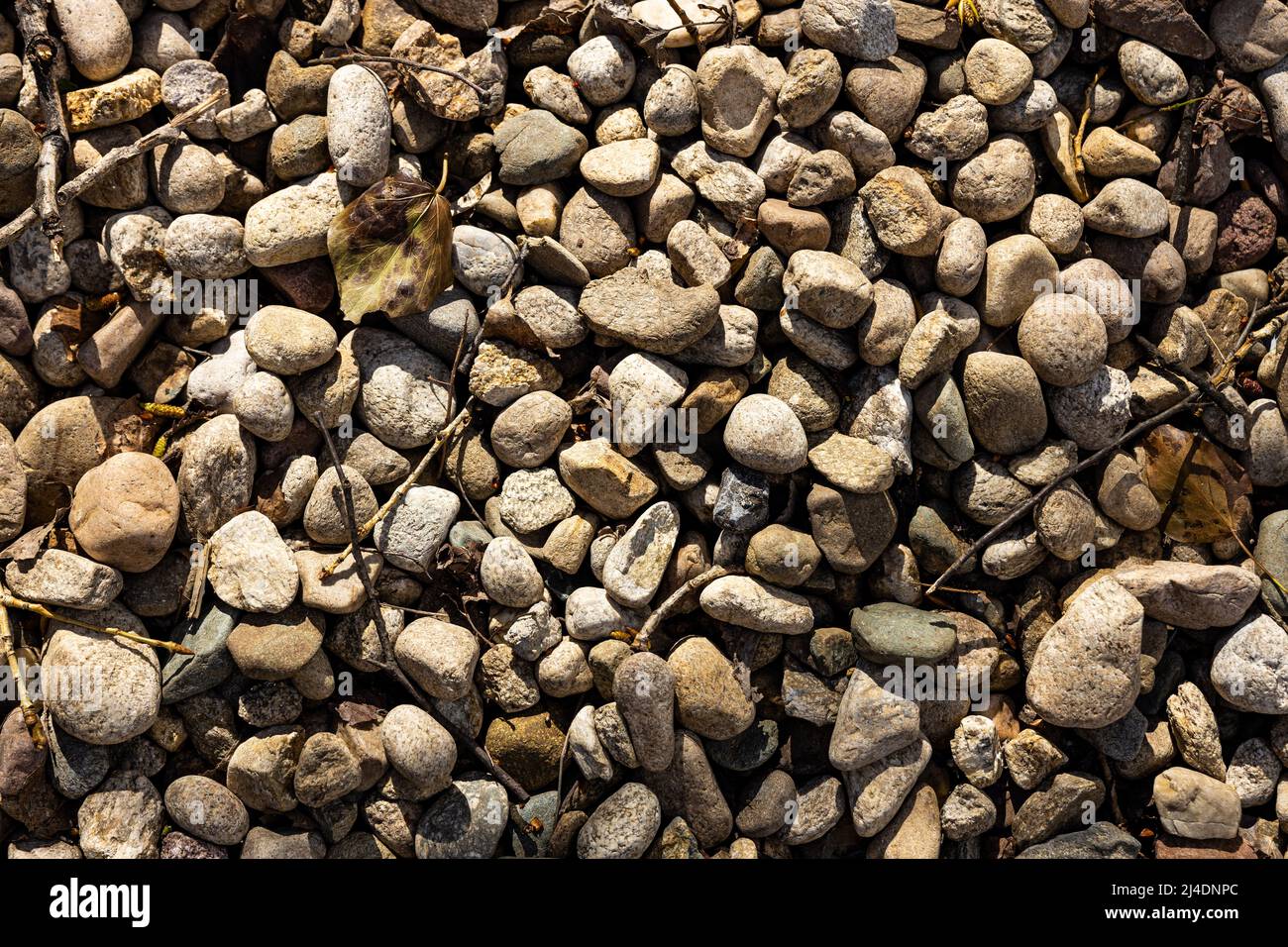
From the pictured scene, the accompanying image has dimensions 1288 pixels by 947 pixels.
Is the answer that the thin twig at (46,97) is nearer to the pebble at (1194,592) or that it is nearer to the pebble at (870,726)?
the pebble at (870,726)

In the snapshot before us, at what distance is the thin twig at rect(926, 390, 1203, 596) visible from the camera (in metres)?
5.04

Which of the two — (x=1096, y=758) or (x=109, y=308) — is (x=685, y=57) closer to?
(x=109, y=308)

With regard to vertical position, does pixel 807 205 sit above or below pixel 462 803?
above

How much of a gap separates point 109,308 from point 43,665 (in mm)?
1782

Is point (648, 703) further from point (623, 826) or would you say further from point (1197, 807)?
point (1197, 807)

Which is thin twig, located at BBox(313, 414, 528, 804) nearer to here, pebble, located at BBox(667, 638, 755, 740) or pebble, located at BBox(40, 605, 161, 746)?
pebble, located at BBox(667, 638, 755, 740)

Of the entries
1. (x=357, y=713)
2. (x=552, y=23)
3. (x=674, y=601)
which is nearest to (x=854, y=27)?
(x=552, y=23)

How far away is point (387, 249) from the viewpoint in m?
4.92

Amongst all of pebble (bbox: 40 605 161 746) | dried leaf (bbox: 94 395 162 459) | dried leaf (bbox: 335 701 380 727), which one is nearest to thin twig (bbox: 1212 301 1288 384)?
dried leaf (bbox: 335 701 380 727)

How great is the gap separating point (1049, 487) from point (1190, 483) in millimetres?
829

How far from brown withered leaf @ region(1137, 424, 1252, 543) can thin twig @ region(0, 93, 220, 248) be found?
522 centimetres

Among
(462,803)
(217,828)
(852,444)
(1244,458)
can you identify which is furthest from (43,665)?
(1244,458)

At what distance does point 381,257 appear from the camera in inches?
193

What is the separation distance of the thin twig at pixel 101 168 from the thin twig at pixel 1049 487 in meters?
4.43
